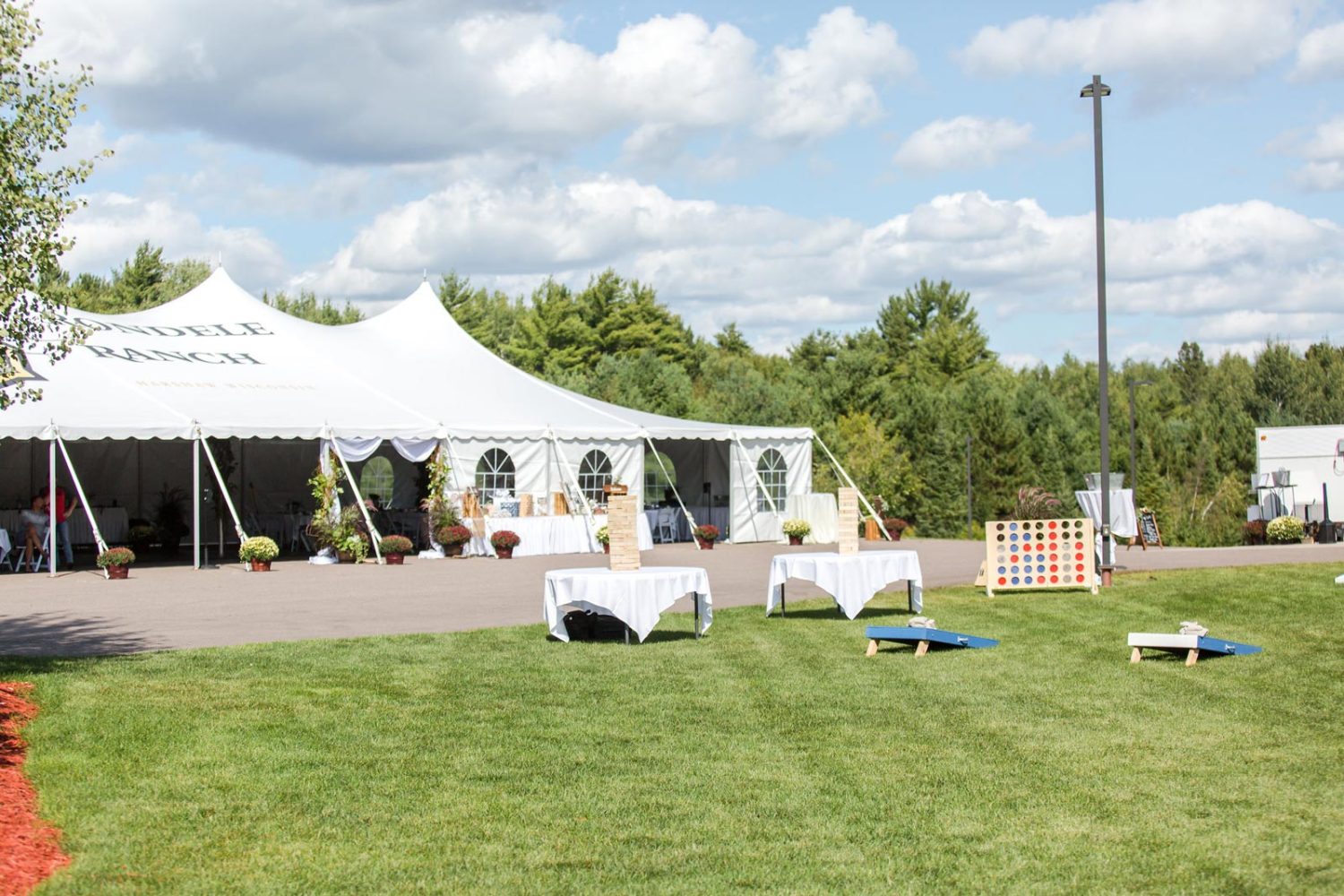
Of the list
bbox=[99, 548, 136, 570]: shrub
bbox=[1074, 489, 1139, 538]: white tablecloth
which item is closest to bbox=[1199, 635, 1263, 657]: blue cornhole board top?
bbox=[1074, 489, 1139, 538]: white tablecloth

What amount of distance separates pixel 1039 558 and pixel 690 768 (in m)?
9.95

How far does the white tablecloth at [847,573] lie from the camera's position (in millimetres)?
13961

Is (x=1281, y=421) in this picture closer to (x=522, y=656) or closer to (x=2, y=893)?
(x=522, y=656)

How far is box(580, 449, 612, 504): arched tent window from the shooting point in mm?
27297

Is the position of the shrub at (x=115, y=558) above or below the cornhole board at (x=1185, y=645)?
above

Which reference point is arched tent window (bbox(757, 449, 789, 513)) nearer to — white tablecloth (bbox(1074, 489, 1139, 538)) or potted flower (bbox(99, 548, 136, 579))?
white tablecloth (bbox(1074, 489, 1139, 538))

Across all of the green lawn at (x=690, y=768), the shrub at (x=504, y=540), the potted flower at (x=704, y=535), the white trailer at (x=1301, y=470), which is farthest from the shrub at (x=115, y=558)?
the white trailer at (x=1301, y=470)

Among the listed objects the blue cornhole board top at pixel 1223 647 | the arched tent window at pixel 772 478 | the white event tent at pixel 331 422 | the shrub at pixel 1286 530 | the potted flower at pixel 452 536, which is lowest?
the blue cornhole board top at pixel 1223 647

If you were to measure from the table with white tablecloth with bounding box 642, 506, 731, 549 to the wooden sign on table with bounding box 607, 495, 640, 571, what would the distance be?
16048 millimetres

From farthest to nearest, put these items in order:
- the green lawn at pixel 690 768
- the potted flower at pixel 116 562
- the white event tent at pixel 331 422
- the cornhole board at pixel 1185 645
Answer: the white event tent at pixel 331 422 < the potted flower at pixel 116 562 < the cornhole board at pixel 1185 645 < the green lawn at pixel 690 768

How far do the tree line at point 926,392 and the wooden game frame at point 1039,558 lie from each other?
35.3ft

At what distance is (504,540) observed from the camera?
24.4 metres

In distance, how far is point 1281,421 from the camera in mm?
55844

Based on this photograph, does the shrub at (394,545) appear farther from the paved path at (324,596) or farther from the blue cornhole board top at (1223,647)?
the blue cornhole board top at (1223,647)
